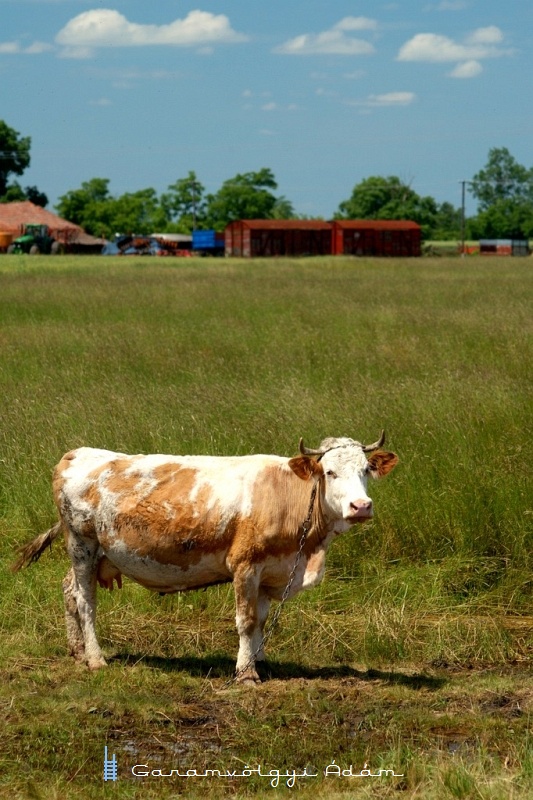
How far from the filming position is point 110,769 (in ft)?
16.9

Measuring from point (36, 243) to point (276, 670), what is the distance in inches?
2788

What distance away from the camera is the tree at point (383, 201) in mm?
129875

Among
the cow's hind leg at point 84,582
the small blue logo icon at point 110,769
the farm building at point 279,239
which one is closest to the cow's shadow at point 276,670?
the cow's hind leg at point 84,582

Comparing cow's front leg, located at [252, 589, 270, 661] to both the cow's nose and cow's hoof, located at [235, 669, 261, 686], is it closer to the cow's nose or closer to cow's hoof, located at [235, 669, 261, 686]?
cow's hoof, located at [235, 669, 261, 686]

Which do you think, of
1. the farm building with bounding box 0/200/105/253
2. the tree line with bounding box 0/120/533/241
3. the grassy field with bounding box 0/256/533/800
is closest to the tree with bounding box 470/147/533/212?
the tree line with bounding box 0/120/533/241

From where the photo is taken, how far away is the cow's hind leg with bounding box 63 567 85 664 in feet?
21.9

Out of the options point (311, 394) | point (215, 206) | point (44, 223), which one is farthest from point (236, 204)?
point (311, 394)

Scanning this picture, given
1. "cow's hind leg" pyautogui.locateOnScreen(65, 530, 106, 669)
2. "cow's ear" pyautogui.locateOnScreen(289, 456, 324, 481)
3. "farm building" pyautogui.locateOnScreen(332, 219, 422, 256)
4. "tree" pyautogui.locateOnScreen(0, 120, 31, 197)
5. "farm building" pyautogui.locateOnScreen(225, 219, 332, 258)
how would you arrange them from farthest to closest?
1. "tree" pyautogui.locateOnScreen(0, 120, 31, 197)
2. "farm building" pyautogui.locateOnScreen(332, 219, 422, 256)
3. "farm building" pyautogui.locateOnScreen(225, 219, 332, 258)
4. "cow's hind leg" pyautogui.locateOnScreen(65, 530, 106, 669)
5. "cow's ear" pyautogui.locateOnScreen(289, 456, 324, 481)

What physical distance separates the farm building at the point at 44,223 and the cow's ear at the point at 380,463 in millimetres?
71772

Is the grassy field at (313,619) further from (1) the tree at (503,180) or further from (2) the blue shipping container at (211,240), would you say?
(1) the tree at (503,180)

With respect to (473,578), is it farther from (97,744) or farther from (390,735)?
(97,744)

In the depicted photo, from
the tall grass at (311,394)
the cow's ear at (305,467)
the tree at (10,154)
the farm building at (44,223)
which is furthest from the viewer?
the tree at (10,154)

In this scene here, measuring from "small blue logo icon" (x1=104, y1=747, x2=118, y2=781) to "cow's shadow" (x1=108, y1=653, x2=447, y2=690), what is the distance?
1.18 meters

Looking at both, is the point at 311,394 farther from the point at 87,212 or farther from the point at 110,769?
the point at 87,212
